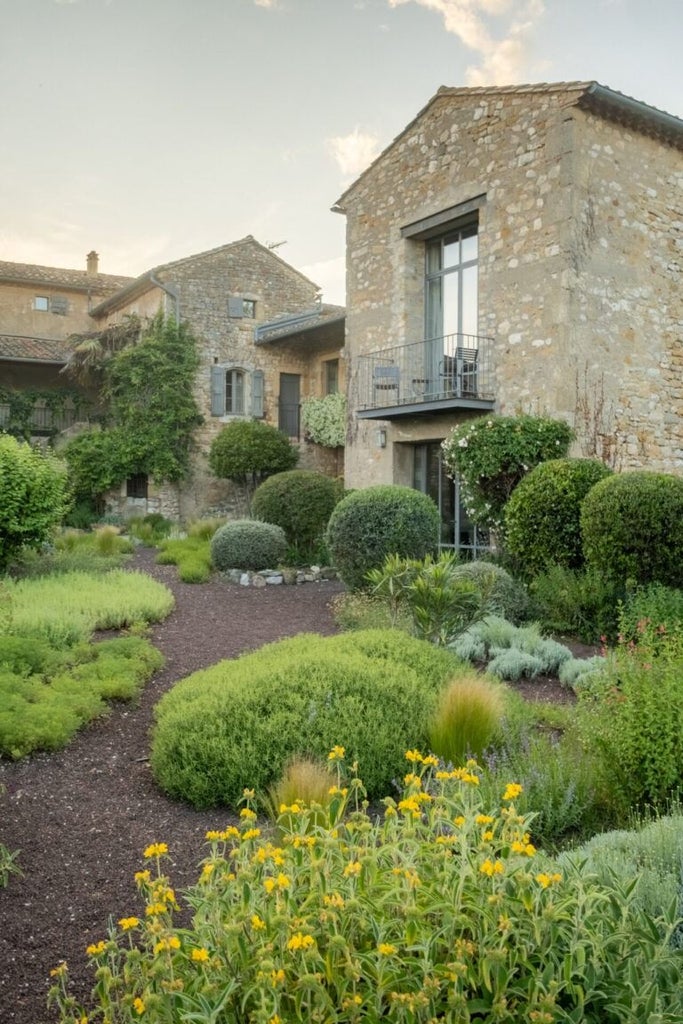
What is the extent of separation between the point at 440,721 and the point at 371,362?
10869 mm

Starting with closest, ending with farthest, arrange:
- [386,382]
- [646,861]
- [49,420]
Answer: [646,861]
[386,382]
[49,420]

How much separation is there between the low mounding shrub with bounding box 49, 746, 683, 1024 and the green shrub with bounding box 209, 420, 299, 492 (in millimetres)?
17096

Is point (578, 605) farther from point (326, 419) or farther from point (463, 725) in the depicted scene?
point (326, 419)

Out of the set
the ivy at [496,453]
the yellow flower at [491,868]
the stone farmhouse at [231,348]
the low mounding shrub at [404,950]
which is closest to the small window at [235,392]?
the stone farmhouse at [231,348]

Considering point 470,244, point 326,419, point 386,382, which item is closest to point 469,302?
point 470,244

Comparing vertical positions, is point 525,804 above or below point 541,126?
below

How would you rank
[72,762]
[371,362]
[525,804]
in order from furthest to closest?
1. [371,362]
2. [72,762]
3. [525,804]

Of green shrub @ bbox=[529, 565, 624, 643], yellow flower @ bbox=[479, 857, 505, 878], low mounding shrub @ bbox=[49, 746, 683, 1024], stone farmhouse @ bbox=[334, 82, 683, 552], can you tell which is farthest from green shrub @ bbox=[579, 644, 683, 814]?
stone farmhouse @ bbox=[334, 82, 683, 552]

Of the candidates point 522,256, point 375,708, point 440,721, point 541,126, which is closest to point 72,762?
point 375,708

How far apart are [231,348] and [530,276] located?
1072 centimetres

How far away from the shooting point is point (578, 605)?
8812 mm

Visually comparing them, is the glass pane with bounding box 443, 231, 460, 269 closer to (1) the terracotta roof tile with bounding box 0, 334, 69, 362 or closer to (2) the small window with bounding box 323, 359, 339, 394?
(2) the small window with bounding box 323, 359, 339, 394

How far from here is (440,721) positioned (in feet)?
15.6

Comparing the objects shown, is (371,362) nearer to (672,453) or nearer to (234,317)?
(672,453)
